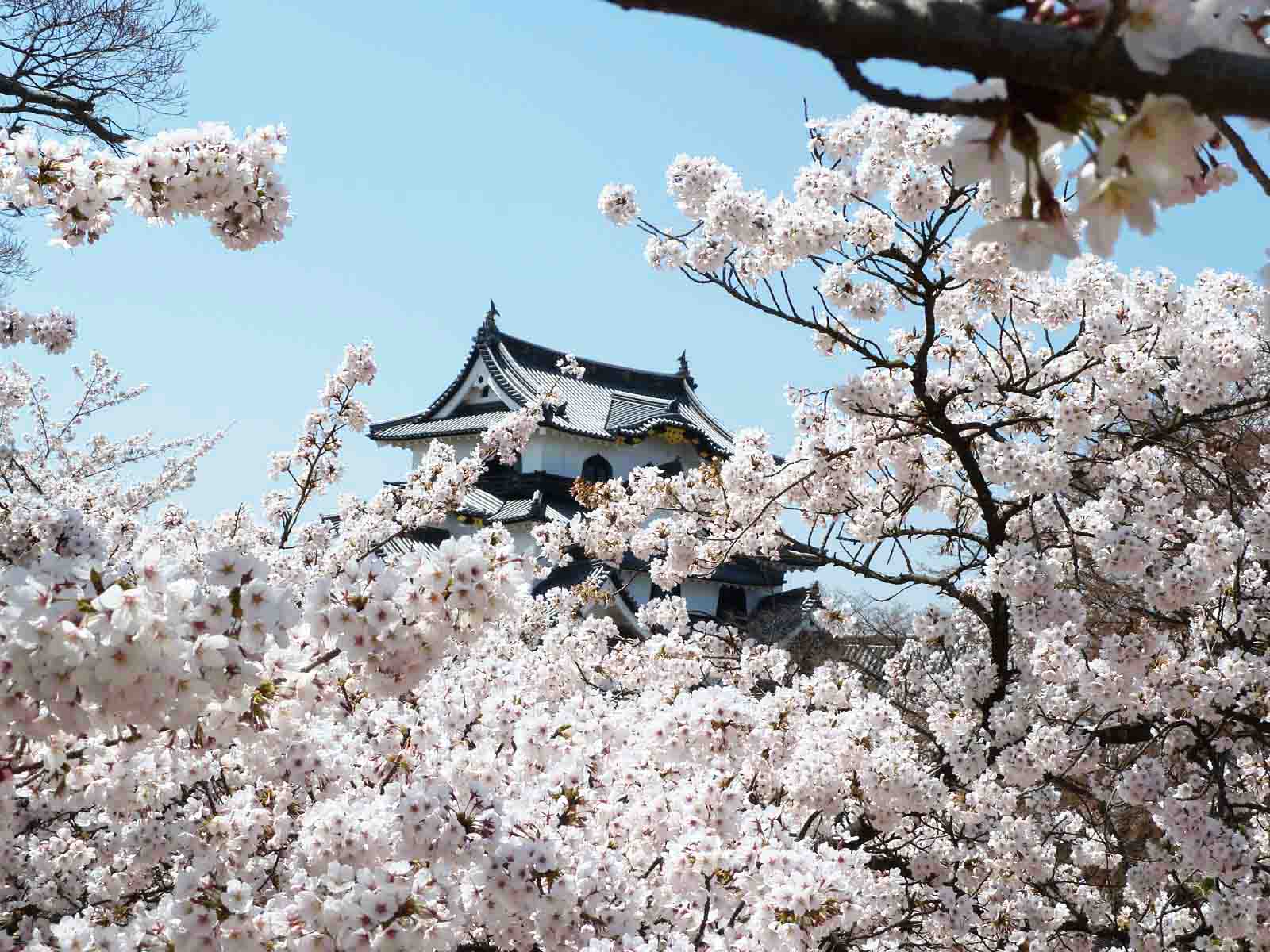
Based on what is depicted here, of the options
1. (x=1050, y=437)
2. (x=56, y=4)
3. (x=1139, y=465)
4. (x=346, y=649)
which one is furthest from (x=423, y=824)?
(x=56, y=4)

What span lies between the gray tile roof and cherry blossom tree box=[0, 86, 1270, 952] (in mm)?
20501

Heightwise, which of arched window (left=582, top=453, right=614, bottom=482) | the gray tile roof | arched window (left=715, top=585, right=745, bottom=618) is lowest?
arched window (left=715, top=585, right=745, bottom=618)

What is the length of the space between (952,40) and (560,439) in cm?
2970

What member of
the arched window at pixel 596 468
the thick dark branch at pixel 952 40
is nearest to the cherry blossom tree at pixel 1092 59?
the thick dark branch at pixel 952 40

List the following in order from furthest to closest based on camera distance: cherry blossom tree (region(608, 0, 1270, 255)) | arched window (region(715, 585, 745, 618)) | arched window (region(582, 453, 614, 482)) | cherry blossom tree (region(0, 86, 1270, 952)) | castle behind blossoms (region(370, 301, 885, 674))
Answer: arched window (region(715, 585, 745, 618))
arched window (region(582, 453, 614, 482))
castle behind blossoms (region(370, 301, 885, 674))
cherry blossom tree (region(0, 86, 1270, 952))
cherry blossom tree (region(608, 0, 1270, 255))

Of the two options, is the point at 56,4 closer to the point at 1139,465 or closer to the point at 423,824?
the point at 423,824

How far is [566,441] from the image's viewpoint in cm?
3084

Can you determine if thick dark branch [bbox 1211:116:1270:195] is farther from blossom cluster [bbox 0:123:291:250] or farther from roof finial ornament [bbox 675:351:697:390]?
roof finial ornament [bbox 675:351:697:390]

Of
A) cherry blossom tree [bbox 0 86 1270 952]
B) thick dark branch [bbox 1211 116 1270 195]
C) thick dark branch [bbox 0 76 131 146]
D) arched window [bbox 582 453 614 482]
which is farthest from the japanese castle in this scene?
thick dark branch [bbox 1211 116 1270 195]

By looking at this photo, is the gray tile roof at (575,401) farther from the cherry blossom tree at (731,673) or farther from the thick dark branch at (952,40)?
the thick dark branch at (952,40)

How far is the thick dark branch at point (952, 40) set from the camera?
1086mm

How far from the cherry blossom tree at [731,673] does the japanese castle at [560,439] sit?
64.6 feet

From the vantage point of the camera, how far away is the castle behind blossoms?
29297 millimetres

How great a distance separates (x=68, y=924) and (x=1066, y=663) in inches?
212
